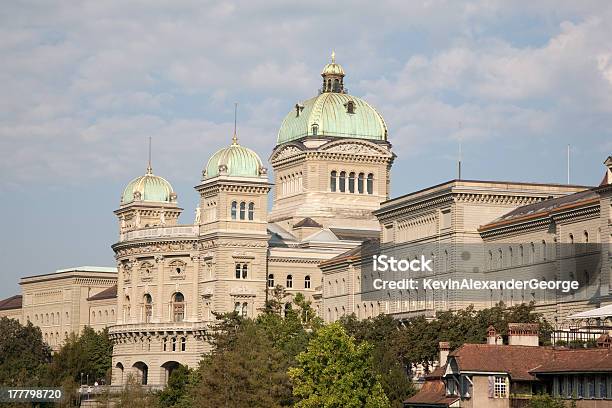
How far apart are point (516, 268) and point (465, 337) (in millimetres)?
21221

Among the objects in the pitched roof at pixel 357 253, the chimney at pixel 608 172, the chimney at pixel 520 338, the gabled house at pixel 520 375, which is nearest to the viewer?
the gabled house at pixel 520 375

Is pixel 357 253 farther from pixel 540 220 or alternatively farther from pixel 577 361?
pixel 577 361

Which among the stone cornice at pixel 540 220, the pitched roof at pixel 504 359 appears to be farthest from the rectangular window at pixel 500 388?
the stone cornice at pixel 540 220

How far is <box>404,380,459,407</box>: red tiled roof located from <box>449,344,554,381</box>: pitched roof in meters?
2.63

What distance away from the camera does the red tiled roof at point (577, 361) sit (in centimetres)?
9144

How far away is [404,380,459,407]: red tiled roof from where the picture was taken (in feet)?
332

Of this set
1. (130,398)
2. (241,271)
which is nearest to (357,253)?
(241,271)

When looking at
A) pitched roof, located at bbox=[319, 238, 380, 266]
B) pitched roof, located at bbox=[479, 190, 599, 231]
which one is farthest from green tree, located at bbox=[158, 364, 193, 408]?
pitched roof, located at bbox=[479, 190, 599, 231]

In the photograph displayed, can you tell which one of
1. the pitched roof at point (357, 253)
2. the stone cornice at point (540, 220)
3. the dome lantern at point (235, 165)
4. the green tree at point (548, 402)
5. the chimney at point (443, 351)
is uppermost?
the dome lantern at point (235, 165)

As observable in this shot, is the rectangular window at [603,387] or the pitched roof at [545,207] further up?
the pitched roof at [545,207]

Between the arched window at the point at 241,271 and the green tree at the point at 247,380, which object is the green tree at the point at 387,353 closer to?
the green tree at the point at 247,380

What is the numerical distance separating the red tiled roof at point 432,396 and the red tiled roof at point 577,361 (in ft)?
19.6

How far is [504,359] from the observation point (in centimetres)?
9800

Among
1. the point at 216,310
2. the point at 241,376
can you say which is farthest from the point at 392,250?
the point at 241,376
